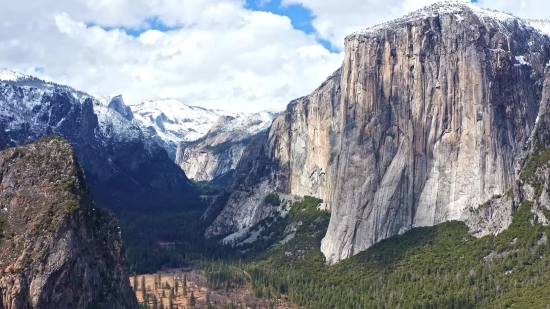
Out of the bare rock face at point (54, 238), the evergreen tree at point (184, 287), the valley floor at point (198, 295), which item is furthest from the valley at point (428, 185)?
the bare rock face at point (54, 238)

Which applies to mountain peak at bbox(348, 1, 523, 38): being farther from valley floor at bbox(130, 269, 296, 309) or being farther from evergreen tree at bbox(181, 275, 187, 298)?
evergreen tree at bbox(181, 275, 187, 298)

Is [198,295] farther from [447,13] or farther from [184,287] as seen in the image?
Answer: [447,13]

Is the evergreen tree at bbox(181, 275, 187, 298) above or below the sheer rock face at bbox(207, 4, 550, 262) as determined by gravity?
below

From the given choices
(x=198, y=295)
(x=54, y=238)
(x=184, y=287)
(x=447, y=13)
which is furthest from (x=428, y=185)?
(x=54, y=238)

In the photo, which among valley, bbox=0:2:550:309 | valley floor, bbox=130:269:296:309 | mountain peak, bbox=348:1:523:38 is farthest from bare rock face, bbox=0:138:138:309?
mountain peak, bbox=348:1:523:38

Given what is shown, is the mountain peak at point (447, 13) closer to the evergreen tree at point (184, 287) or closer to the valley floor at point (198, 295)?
the valley floor at point (198, 295)
